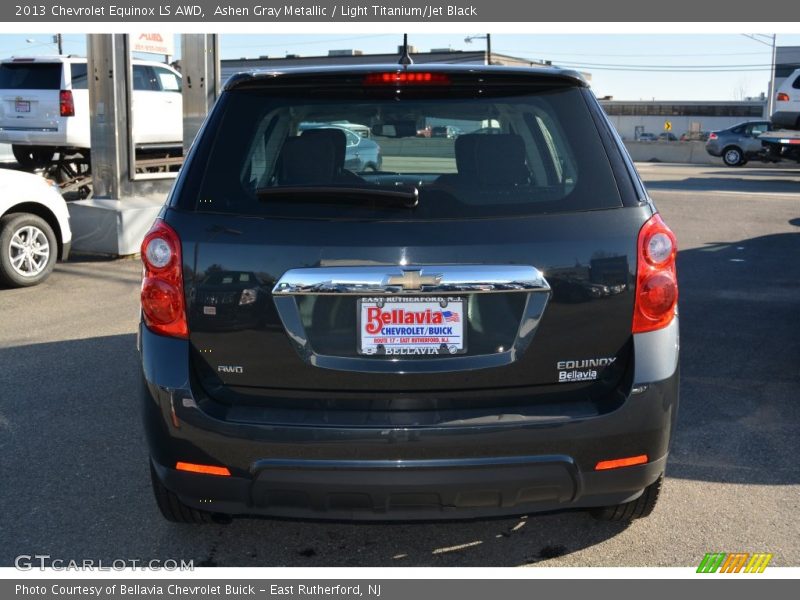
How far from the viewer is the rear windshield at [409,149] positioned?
10.6 ft

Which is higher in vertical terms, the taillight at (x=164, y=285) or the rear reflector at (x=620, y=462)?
the taillight at (x=164, y=285)

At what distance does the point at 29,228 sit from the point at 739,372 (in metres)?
6.69

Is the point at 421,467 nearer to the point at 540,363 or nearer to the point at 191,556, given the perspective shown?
the point at 540,363

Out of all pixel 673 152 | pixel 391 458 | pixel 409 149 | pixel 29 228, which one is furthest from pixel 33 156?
pixel 673 152

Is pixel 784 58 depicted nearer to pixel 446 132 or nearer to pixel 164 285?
pixel 446 132

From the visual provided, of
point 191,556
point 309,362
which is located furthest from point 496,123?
point 191,556

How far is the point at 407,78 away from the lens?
11.3 feet

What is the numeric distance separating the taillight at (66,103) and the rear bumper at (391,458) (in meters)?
15.1

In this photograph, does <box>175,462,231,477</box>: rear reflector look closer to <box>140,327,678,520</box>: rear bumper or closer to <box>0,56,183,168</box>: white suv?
<box>140,327,678,520</box>: rear bumper

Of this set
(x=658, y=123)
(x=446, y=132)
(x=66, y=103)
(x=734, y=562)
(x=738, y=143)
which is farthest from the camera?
(x=658, y=123)

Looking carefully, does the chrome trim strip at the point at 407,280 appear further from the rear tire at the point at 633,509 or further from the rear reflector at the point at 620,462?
the rear tire at the point at 633,509

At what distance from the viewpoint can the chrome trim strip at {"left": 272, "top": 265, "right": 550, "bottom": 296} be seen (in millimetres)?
3125

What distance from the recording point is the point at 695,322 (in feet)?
26.2

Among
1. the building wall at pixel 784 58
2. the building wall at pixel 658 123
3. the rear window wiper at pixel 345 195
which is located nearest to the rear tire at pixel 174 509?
the rear window wiper at pixel 345 195
